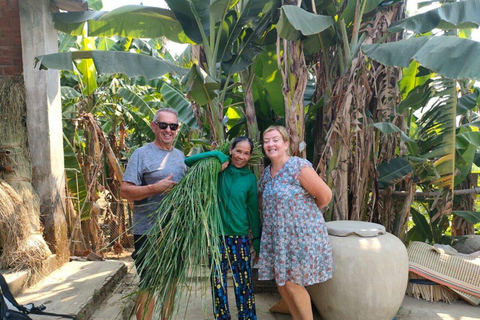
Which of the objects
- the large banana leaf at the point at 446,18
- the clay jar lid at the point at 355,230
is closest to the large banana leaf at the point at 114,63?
the clay jar lid at the point at 355,230

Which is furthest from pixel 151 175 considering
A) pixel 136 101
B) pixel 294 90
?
pixel 136 101

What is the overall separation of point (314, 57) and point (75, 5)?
8.00 ft

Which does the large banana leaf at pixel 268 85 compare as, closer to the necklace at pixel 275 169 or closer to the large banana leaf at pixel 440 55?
the large banana leaf at pixel 440 55

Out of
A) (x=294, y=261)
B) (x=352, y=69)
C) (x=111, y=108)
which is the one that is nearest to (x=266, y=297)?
(x=294, y=261)

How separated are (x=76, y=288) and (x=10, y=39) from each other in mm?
2451

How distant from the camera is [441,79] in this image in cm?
342

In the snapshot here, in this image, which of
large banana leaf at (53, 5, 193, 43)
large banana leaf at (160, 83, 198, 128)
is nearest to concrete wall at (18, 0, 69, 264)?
large banana leaf at (53, 5, 193, 43)

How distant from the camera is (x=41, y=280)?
3090mm

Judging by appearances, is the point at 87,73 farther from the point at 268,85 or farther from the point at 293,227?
the point at 293,227

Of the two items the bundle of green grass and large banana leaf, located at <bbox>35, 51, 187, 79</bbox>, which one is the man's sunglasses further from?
large banana leaf, located at <bbox>35, 51, 187, 79</bbox>

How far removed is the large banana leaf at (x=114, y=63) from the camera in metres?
2.58

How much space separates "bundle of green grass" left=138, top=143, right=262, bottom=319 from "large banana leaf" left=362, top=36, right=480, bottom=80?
5.37 ft

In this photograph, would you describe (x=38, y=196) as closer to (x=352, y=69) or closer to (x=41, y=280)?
(x=41, y=280)

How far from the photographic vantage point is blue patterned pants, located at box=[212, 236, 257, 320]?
2.31 metres
